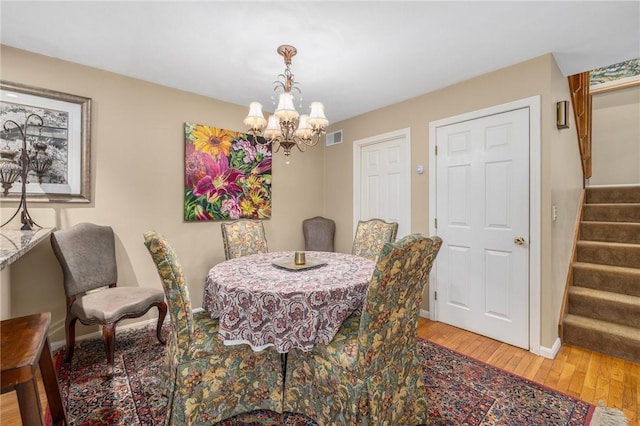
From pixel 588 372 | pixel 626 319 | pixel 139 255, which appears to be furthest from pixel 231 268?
pixel 626 319

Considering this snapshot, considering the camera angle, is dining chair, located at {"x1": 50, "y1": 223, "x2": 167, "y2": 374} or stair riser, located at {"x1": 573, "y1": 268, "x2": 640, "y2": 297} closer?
dining chair, located at {"x1": 50, "y1": 223, "x2": 167, "y2": 374}

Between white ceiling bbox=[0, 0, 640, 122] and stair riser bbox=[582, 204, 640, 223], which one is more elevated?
white ceiling bbox=[0, 0, 640, 122]

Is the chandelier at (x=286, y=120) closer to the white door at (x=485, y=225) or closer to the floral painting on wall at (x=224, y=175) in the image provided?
the floral painting on wall at (x=224, y=175)

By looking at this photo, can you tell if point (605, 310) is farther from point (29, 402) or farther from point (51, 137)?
point (51, 137)

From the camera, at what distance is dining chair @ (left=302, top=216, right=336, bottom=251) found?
12.8ft

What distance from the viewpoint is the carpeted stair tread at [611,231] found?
2.94 meters

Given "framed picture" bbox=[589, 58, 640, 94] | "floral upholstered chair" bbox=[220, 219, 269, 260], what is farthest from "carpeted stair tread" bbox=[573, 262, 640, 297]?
"floral upholstered chair" bbox=[220, 219, 269, 260]

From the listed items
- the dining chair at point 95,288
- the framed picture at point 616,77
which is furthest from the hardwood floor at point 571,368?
the framed picture at point 616,77

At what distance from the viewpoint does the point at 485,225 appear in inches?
104

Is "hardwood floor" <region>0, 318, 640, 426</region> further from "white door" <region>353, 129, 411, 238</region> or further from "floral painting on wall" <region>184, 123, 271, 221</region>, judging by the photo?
"floral painting on wall" <region>184, 123, 271, 221</region>

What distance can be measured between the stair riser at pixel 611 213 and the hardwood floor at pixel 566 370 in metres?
1.80

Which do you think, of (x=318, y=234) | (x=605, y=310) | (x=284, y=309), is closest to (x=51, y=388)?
(x=284, y=309)

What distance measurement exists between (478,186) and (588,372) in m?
1.59

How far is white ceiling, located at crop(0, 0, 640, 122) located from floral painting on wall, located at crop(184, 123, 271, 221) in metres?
0.63
